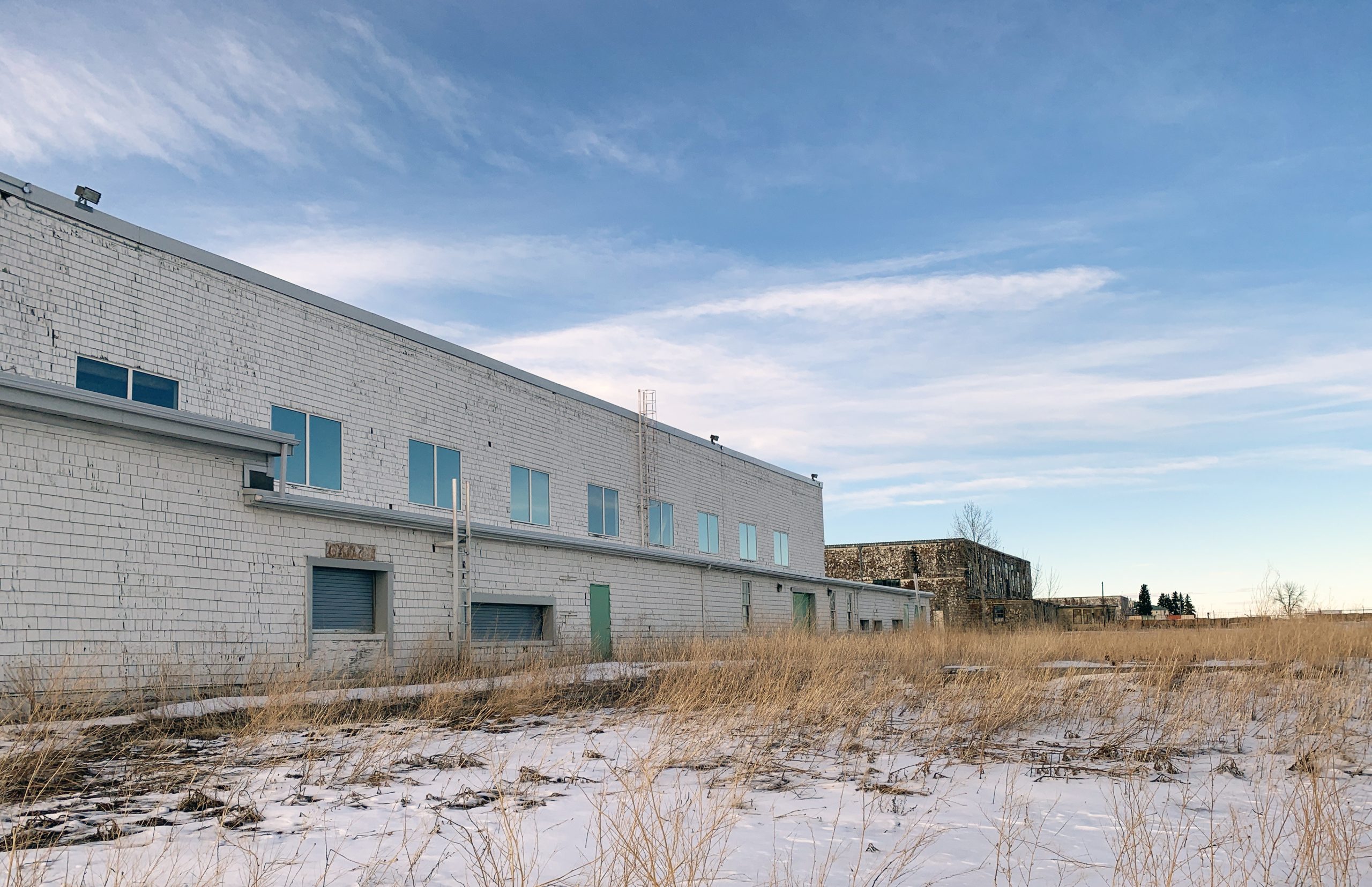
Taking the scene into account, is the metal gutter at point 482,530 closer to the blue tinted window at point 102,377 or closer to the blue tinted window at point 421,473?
the blue tinted window at point 421,473

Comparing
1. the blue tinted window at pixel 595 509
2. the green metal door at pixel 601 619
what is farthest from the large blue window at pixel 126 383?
the blue tinted window at pixel 595 509

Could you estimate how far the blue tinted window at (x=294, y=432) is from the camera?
1859cm

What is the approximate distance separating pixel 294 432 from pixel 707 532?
16533mm

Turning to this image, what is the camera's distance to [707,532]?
3319 cm

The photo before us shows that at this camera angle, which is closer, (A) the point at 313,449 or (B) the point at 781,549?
(A) the point at 313,449

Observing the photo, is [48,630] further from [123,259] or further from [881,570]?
[881,570]

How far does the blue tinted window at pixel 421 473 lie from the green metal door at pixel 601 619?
4.42 m

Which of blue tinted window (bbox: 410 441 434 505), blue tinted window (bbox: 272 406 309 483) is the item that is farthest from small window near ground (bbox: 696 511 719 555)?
blue tinted window (bbox: 272 406 309 483)

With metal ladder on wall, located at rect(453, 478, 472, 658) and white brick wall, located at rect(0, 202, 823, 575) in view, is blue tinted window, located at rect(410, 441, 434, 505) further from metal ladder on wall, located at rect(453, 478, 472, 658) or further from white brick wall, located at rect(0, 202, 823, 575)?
metal ladder on wall, located at rect(453, 478, 472, 658)

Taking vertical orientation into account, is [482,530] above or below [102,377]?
below

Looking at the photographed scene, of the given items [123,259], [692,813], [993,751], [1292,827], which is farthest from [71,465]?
[1292,827]

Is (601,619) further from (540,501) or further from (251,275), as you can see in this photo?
(251,275)

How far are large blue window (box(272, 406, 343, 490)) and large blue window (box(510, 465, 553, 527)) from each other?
5.34 m

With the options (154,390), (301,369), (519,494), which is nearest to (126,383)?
(154,390)
